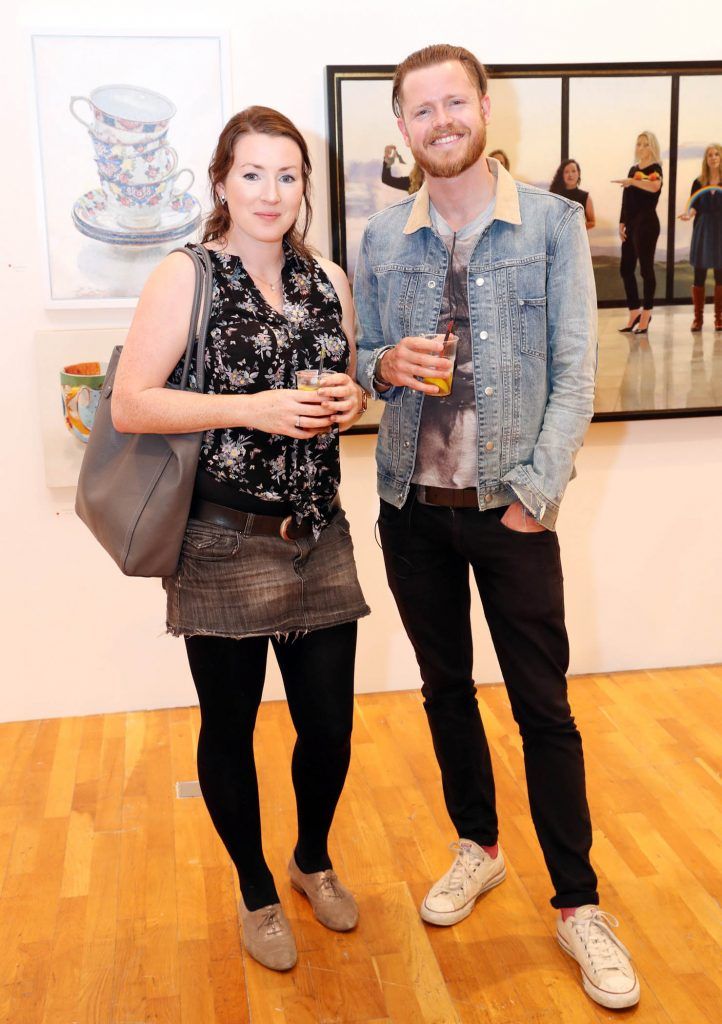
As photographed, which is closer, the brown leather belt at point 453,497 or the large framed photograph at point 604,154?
the brown leather belt at point 453,497

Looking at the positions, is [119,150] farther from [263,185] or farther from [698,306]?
[698,306]

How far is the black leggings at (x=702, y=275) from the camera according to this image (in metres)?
3.19

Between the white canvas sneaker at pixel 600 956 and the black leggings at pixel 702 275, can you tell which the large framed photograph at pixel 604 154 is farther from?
the white canvas sneaker at pixel 600 956

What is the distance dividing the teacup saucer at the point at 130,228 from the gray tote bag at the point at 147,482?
3.65ft

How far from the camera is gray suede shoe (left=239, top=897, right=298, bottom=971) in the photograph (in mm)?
2084

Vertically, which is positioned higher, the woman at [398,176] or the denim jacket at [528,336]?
the woman at [398,176]

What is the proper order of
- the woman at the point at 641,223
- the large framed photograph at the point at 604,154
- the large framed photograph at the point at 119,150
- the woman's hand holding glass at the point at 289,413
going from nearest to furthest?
the woman's hand holding glass at the point at 289,413 < the large framed photograph at the point at 119,150 < the large framed photograph at the point at 604,154 < the woman at the point at 641,223

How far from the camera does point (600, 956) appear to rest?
1991mm

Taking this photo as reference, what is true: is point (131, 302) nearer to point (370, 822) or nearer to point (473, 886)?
point (370, 822)

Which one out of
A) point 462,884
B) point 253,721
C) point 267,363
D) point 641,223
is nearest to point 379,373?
point 267,363

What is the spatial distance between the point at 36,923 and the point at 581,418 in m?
1.55

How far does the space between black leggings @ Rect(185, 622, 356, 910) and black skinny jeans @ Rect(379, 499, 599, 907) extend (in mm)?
187

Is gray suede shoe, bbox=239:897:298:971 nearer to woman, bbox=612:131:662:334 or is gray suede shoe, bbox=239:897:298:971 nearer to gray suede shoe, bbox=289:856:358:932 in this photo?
gray suede shoe, bbox=289:856:358:932

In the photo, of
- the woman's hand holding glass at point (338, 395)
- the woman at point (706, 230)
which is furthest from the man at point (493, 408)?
the woman at point (706, 230)
